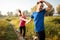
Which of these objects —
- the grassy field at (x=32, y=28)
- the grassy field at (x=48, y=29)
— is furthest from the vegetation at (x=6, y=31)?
the grassy field at (x=48, y=29)

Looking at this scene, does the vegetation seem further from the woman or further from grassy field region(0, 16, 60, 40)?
the woman

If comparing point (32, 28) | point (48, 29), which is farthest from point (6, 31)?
point (48, 29)

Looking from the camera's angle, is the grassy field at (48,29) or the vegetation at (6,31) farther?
the grassy field at (48,29)

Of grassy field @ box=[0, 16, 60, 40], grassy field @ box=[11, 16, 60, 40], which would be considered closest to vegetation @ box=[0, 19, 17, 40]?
grassy field @ box=[0, 16, 60, 40]

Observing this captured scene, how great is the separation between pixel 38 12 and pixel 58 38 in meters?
1.18

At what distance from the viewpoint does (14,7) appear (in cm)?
304

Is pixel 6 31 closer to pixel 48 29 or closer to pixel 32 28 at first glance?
pixel 32 28

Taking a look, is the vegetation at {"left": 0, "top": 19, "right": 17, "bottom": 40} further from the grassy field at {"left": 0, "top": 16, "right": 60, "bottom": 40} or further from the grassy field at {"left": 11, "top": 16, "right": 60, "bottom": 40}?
the grassy field at {"left": 11, "top": 16, "right": 60, "bottom": 40}

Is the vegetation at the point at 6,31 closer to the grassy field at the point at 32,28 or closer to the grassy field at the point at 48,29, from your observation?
the grassy field at the point at 32,28

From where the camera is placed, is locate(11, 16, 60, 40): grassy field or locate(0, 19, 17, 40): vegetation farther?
locate(11, 16, 60, 40): grassy field

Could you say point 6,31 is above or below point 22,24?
below

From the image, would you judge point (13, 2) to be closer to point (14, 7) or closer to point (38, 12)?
point (14, 7)

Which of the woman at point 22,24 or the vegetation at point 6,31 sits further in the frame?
the woman at point 22,24

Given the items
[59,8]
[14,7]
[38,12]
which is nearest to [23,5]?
[14,7]
